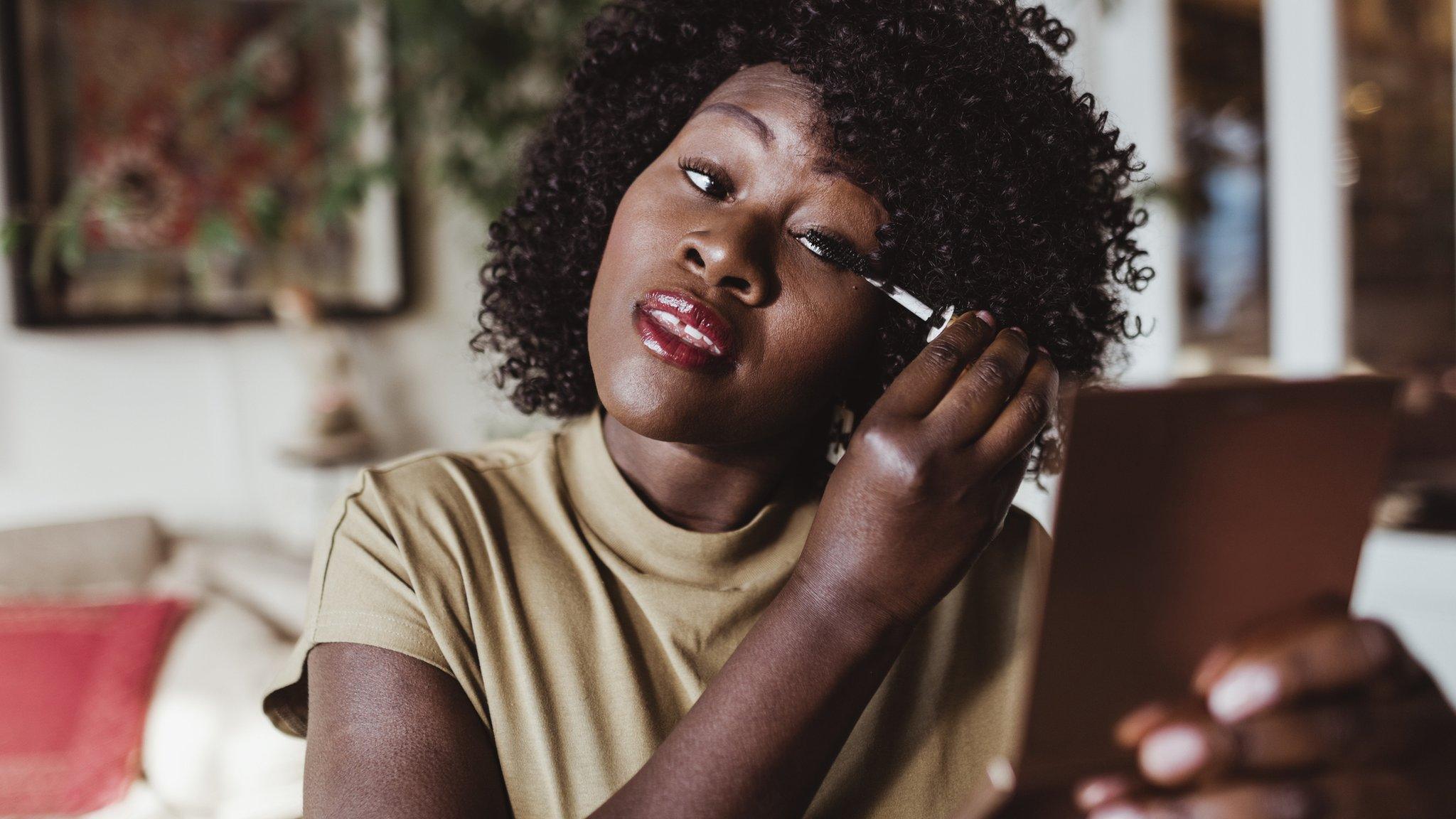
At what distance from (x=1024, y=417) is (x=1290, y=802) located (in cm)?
25

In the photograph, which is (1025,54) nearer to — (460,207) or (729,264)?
(729,264)

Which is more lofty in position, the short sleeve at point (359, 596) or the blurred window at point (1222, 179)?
the blurred window at point (1222, 179)

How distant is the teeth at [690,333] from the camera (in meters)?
0.74

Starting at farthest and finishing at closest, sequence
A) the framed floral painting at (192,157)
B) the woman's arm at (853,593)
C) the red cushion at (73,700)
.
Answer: the framed floral painting at (192,157), the red cushion at (73,700), the woman's arm at (853,593)

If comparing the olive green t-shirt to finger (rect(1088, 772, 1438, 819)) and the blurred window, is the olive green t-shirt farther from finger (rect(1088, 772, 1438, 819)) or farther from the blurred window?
the blurred window

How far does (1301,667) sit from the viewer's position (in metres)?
0.49

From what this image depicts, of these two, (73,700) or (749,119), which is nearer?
(749,119)

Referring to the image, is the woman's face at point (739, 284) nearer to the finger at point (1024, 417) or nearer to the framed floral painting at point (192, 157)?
the finger at point (1024, 417)

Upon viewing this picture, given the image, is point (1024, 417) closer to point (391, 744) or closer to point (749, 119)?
point (749, 119)

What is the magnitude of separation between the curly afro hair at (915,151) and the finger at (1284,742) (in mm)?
425

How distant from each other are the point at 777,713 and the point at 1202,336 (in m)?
2.34

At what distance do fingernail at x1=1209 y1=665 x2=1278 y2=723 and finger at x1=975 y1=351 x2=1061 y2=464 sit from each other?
0.64 ft

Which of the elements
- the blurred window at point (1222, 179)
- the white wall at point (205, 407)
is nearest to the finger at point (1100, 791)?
the white wall at point (205, 407)

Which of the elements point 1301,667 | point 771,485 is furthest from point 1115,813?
point 771,485
